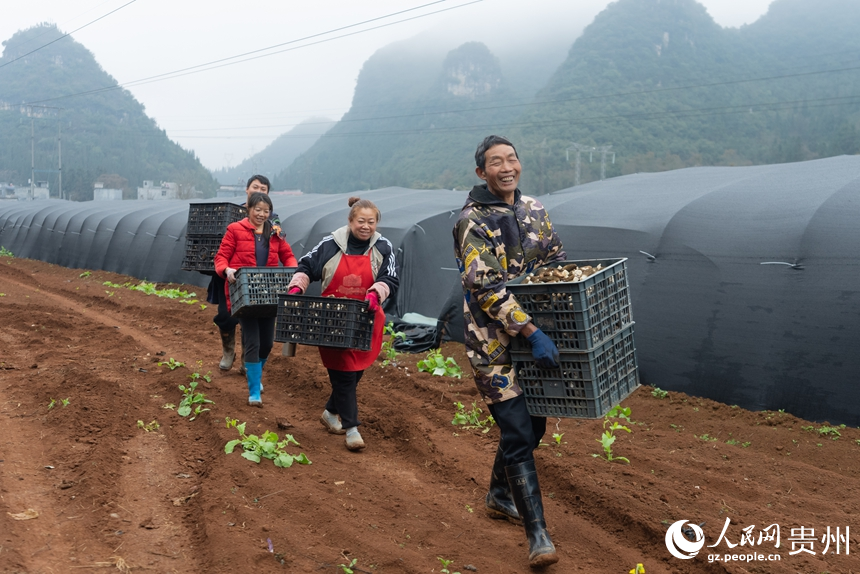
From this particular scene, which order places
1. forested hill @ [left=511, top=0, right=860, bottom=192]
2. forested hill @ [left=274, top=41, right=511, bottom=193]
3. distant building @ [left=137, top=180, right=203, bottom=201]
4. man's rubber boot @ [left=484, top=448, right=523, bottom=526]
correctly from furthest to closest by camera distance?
forested hill @ [left=274, top=41, right=511, bottom=193]
distant building @ [left=137, top=180, right=203, bottom=201]
forested hill @ [left=511, top=0, right=860, bottom=192]
man's rubber boot @ [left=484, top=448, right=523, bottom=526]

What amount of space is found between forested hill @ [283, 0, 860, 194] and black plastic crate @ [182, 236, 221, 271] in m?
45.3

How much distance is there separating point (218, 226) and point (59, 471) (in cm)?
428

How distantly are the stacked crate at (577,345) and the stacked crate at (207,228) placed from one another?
5.59 meters

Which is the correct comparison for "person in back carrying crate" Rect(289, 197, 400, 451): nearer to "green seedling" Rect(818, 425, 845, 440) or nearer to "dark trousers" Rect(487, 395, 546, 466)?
"dark trousers" Rect(487, 395, 546, 466)

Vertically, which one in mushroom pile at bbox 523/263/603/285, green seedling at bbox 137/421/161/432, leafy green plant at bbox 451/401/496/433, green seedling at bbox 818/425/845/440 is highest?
mushroom pile at bbox 523/263/603/285

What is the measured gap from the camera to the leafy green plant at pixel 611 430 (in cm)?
544

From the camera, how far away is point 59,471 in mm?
4852

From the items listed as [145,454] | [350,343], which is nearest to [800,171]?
[350,343]

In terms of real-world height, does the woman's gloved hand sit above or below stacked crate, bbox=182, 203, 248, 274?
below

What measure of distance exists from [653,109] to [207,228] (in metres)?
61.2

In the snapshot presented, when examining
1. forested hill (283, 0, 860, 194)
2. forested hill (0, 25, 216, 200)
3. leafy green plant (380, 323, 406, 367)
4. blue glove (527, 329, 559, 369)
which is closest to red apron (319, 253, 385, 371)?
blue glove (527, 329, 559, 369)

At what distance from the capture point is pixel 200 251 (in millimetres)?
8703

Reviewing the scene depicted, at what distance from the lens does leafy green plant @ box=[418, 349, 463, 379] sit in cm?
865

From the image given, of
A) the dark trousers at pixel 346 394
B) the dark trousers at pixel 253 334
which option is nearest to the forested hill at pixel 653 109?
the dark trousers at pixel 253 334
